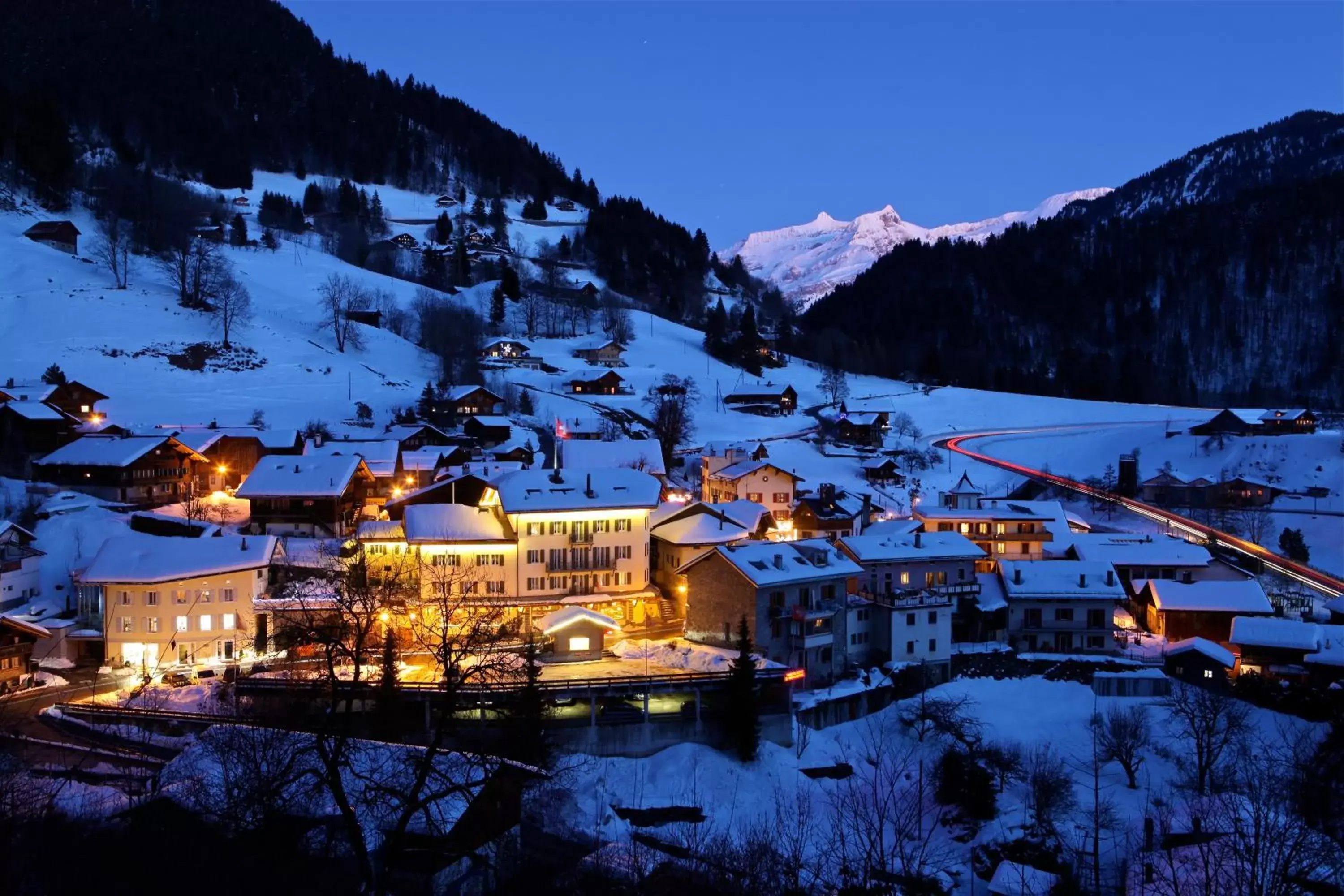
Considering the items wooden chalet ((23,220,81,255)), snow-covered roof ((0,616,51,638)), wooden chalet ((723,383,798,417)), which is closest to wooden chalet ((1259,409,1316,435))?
wooden chalet ((723,383,798,417))

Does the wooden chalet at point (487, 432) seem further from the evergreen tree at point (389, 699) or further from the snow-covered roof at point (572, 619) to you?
the evergreen tree at point (389, 699)

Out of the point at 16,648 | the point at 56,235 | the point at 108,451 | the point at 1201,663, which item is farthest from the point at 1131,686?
the point at 56,235

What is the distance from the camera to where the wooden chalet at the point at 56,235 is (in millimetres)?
61969

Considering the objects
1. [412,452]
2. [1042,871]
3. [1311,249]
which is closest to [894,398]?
[412,452]

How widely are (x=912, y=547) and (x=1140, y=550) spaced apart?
1010 centimetres

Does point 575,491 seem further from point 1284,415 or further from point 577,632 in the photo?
point 1284,415

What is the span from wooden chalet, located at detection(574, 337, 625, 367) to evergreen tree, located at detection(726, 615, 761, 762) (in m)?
51.1

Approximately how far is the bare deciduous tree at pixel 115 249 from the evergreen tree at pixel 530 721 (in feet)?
172

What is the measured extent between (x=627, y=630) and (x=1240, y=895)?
2076 centimetres

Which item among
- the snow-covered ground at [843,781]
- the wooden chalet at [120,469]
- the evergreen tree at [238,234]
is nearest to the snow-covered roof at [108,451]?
the wooden chalet at [120,469]

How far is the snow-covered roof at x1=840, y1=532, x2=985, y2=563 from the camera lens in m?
30.2

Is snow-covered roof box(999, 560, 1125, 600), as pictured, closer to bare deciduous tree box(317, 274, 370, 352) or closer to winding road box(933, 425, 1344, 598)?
winding road box(933, 425, 1344, 598)

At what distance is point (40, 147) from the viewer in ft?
225

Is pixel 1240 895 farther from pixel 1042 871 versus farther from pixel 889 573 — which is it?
pixel 889 573
